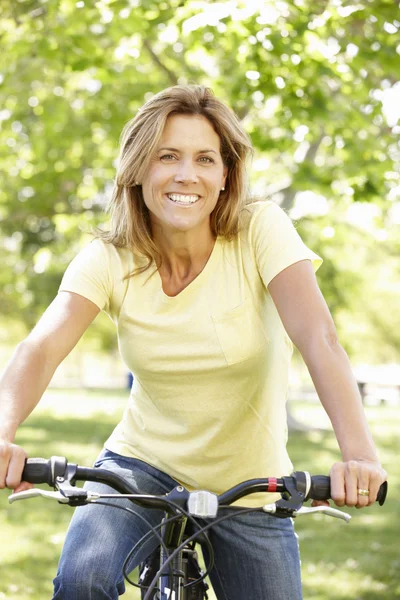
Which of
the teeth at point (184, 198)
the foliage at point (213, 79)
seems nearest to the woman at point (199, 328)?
the teeth at point (184, 198)

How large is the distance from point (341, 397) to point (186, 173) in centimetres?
90

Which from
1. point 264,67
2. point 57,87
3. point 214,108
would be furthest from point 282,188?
point 214,108

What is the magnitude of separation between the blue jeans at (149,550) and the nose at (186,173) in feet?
3.07

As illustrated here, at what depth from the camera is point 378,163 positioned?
9.32 metres

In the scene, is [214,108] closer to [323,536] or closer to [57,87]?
[323,536]

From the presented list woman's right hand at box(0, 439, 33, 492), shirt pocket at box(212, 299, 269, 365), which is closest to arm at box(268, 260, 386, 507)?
shirt pocket at box(212, 299, 269, 365)

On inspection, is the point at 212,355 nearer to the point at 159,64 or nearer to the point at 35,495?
the point at 35,495

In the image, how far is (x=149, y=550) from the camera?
9.53 feet

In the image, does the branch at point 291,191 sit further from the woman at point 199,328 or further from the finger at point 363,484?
the finger at point 363,484

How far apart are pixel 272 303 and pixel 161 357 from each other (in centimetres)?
43

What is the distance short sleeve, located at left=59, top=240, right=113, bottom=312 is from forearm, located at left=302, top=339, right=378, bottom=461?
2.34 ft

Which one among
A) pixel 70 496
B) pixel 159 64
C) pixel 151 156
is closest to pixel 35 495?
pixel 70 496

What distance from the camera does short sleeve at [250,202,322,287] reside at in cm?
291

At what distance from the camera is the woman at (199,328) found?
2.88 m
